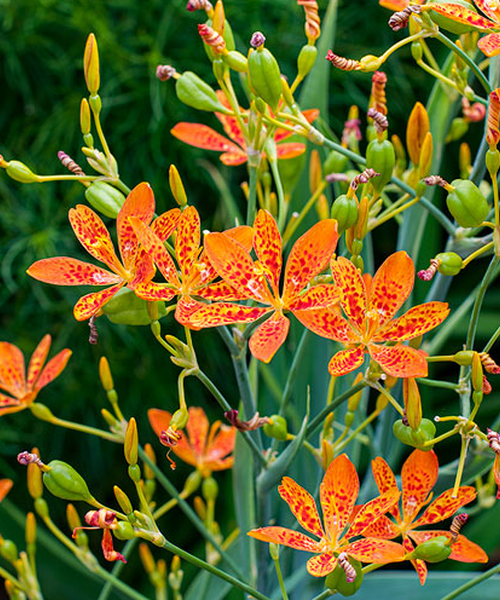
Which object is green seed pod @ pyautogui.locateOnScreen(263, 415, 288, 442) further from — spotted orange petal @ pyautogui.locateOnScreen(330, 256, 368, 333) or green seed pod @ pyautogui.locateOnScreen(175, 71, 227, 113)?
green seed pod @ pyautogui.locateOnScreen(175, 71, 227, 113)

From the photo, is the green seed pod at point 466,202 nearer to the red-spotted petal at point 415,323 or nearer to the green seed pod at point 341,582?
the red-spotted petal at point 415,323

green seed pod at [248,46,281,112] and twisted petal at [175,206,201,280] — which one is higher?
green seed pod at [248,46,281,112]

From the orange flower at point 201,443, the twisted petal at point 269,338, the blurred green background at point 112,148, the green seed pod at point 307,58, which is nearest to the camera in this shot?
the twisted petal at point 269,338

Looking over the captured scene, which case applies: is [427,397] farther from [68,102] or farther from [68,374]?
[68,102]

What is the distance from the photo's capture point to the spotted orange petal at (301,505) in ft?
1.13

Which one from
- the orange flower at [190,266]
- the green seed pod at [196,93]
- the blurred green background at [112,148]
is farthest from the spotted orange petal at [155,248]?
the blurred green background at [112,148]

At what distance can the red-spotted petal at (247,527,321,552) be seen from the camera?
0.31 meters

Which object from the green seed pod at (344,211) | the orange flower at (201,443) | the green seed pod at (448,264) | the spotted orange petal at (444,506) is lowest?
the orange flower at (201,443)

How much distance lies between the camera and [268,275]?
0.34 metres

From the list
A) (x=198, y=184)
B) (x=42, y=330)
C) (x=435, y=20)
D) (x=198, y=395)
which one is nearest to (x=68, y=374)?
(x=42, y=330)

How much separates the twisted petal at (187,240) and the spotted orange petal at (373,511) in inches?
5.4

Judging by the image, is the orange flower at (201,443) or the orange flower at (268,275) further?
the orange flower at (201,443)

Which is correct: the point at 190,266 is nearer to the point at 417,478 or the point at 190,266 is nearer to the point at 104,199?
the point at 104,199

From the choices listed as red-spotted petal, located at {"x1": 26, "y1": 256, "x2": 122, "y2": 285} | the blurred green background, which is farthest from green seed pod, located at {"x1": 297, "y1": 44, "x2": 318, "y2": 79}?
the blurred green background
